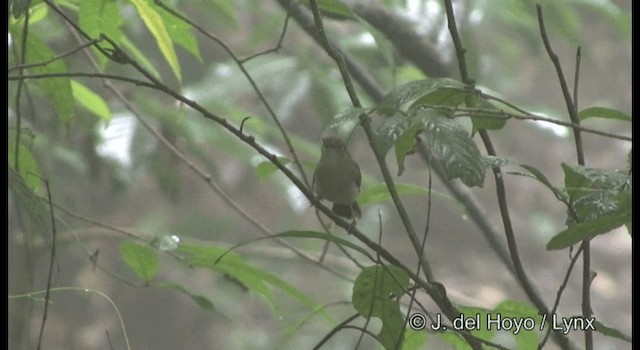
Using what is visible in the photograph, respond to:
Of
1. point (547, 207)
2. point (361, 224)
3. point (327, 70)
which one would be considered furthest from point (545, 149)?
point (327, 70)

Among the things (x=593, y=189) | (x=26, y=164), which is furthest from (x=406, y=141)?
(x=26, y=164)

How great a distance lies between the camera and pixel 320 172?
94 cm

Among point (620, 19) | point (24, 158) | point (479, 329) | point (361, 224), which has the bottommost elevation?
point (24, 158)

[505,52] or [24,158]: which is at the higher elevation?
[505,52]

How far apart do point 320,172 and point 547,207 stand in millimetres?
2167

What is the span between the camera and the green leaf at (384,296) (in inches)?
28.6

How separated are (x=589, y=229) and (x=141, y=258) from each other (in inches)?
20.4

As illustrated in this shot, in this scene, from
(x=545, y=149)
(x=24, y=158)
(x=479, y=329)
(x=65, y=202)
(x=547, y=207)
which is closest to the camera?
(x=479, y=329)

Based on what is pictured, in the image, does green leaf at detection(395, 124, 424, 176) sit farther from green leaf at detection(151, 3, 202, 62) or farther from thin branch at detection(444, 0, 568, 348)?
green leaf at detection(151, 3, 202, 62)

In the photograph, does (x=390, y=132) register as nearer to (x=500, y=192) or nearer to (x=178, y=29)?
(x=500, y=192)

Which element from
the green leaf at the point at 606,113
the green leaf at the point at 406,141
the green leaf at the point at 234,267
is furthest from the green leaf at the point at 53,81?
the green leaf at the point at 606,113

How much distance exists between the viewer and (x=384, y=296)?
2.41 feet

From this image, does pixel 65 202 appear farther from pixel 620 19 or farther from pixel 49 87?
pixel 620 19

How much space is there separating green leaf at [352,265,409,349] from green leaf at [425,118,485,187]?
0.46 ft
